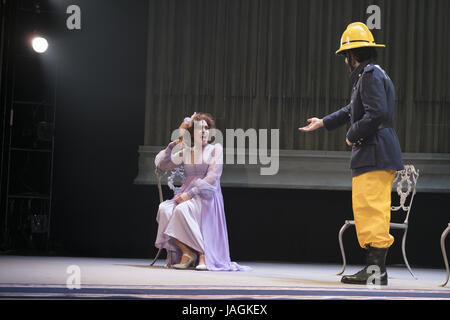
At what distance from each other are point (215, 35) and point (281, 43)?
603mm

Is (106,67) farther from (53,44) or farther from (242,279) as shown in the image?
(242,279)

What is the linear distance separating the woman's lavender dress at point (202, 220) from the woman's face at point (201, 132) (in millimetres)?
52

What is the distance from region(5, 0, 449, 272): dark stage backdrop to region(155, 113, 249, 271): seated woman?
1.42 meters

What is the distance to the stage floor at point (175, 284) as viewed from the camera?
3311mm

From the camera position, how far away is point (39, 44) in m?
6.59

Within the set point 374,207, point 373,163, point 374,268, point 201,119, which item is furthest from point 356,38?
point 201,119

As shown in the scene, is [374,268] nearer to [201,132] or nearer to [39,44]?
[201,132]

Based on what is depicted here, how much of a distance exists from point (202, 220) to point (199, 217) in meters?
0.03

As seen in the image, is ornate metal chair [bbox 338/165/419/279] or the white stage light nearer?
ornate metal chair [bbox 338/165/419/279]

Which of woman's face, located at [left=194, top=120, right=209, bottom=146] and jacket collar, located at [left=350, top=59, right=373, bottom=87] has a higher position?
jacket collar, located at [left=350, top=59, right=373, bottom=87]

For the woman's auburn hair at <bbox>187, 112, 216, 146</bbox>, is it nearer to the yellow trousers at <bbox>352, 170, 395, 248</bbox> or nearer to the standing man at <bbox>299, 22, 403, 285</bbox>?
the standing man at <bbox>299, 22, 403, 285</bbox>

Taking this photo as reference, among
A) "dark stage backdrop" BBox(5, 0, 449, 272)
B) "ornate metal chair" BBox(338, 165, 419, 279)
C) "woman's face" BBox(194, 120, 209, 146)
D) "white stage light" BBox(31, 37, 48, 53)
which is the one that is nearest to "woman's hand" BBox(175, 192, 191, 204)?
"woman's face" BBox(194, 120, 209, 146)

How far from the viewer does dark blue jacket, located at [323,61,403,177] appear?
3979mm

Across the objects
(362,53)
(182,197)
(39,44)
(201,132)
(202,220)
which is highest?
(39,44)
